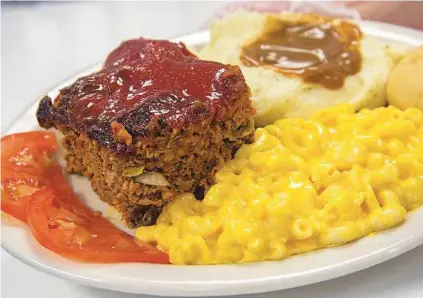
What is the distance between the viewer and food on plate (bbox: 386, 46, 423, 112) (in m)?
3.57

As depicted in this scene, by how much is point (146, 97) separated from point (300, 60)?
126 cm

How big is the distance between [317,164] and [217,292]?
89cm

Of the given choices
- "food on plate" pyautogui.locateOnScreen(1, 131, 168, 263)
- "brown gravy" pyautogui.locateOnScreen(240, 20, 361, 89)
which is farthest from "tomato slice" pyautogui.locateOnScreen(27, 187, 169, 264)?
"brown gravy" pyautogui.locateOnScreen(240, 20, 361, 89)

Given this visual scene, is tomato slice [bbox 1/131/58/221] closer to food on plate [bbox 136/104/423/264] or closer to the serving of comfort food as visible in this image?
the serving of comfort food

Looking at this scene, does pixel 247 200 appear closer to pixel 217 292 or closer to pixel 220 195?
pixel 220 195

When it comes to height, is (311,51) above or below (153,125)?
below

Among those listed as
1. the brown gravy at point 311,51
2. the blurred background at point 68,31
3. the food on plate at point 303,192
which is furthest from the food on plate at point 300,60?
the blurred background at point 68,31

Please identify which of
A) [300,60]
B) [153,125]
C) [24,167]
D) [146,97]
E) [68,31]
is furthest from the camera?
[68,31]

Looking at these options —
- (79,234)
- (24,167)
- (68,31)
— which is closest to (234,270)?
(79,234)

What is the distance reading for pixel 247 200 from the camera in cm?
287

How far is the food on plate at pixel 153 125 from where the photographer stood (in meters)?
2.86

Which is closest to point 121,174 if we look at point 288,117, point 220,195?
point 220,195

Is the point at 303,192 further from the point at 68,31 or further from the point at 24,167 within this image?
the point at 68,31

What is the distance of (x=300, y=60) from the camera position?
3820 millimetres
